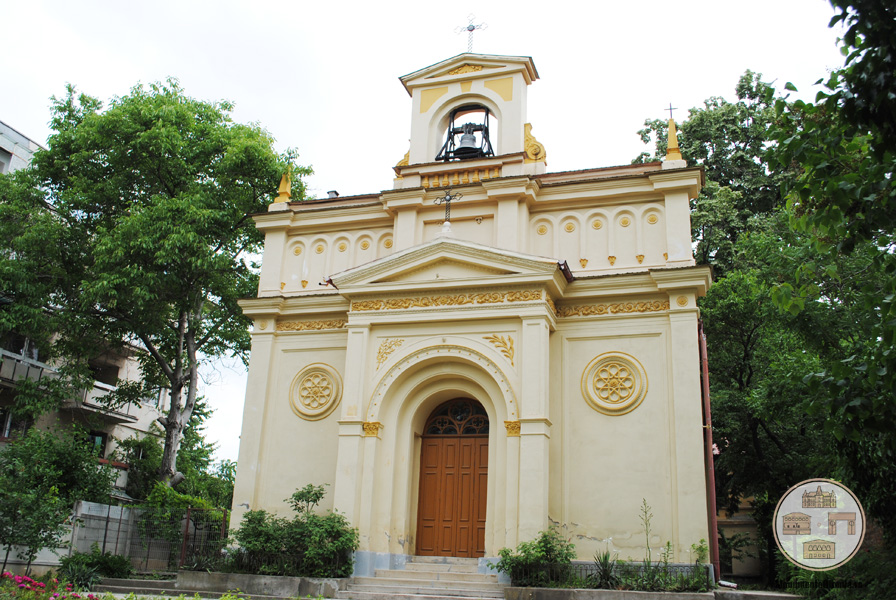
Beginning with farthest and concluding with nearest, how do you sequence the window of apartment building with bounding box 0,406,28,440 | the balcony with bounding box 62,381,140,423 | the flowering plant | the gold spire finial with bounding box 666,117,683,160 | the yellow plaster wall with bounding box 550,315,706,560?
the balcony with bounding box 62,381,140,423 → the window of apartment building with bounding box 0,406,28,440 → the gold spire finial with bounding box 666,117,683,160 → the yellow plaster wall with bounding box 550,315,706,560 → the flowering plant

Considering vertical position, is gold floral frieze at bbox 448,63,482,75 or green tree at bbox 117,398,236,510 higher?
gold floral frieze at bbox 448,63,482,75

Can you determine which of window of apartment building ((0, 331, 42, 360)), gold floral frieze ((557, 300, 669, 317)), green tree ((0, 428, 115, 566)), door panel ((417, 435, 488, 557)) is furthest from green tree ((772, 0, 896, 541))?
window of apartment building ((0, 331, 42, 360))

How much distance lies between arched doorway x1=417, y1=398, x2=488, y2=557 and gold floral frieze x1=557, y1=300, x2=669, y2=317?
2.84 metres

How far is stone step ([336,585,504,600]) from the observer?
43.4 feet

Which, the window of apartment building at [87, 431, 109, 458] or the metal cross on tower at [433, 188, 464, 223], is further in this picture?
the window of apartment building at [87, 431, 109, 458]

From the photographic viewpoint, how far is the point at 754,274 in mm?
20016

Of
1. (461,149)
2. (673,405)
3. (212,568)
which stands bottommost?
(212,568)

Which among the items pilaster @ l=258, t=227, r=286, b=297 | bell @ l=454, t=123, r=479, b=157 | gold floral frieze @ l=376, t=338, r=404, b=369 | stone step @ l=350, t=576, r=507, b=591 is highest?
bell @ l=454, t=123, r=479, b=157

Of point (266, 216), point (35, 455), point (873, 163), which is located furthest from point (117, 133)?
point (873, 163)

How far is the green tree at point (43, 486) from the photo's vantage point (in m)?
A: 15.8

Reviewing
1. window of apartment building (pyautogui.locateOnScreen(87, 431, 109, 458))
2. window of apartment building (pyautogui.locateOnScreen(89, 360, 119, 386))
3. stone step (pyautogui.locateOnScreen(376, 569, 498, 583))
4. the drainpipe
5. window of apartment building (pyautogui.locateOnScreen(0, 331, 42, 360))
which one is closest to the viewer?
stone step (pyautogui.locateOnScreen(376, 569, 498, 583))

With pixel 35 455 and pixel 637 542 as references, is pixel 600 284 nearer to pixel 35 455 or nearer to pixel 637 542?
pixel 637 542

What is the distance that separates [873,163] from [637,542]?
31.4 feet

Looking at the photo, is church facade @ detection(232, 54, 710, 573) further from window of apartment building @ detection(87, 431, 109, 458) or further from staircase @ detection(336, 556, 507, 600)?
window of apartment building @ detection(87, 431, 109, 458)
